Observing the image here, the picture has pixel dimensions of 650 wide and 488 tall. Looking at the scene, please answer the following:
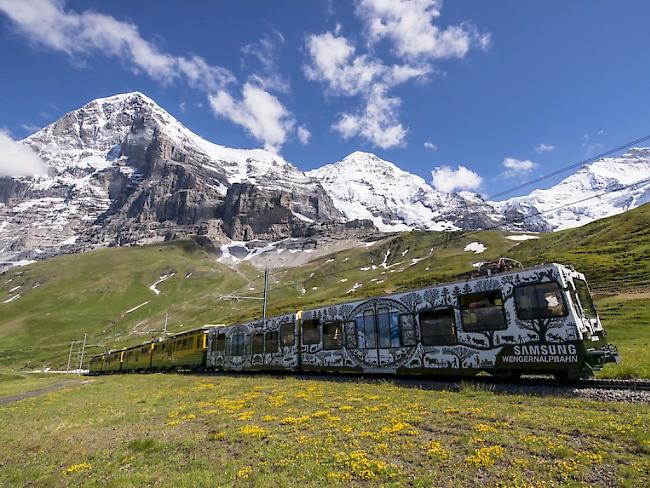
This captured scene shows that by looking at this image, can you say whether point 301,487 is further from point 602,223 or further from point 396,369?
point 602,223

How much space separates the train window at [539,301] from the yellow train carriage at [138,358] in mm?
51700

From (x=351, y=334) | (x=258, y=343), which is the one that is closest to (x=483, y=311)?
(x=351, y=334)

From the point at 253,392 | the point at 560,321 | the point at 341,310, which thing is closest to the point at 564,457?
A: the point at 560,321

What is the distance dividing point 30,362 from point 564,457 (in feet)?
576

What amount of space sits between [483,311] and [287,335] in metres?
16.3

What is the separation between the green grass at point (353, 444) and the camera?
24.2ft

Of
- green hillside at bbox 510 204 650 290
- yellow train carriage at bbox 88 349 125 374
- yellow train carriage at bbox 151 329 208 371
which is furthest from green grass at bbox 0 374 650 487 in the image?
yellow train carriage at bbox 88 349 125 374

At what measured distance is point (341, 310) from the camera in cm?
2556

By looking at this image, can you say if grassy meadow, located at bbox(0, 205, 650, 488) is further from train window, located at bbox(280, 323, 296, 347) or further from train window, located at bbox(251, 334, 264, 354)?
train window, located at bbox(251, 334, 264, 354)

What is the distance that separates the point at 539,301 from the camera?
16547 mm

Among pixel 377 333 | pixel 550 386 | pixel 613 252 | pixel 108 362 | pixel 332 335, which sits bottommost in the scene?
pixel 550 386

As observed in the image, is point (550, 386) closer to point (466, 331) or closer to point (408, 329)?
point (466, 331)

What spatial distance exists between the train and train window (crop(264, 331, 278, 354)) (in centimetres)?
62

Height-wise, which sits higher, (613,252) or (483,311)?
(613,252)
